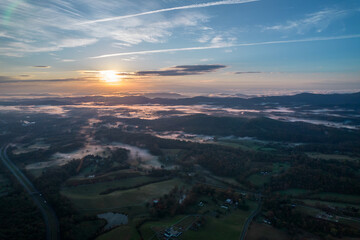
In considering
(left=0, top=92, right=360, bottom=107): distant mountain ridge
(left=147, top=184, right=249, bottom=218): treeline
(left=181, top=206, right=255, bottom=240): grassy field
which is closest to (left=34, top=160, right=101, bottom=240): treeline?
(left=147, top=184, right=249, bottom=218): treeline

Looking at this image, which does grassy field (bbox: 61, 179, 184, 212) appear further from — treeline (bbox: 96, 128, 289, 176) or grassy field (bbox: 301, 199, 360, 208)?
grassy field (bbox: 301, 199, 360, 208)

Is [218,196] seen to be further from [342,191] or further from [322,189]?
[342,191]

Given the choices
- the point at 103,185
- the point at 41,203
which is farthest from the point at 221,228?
the point at 41,203

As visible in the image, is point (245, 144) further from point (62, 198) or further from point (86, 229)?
point (86, 229)

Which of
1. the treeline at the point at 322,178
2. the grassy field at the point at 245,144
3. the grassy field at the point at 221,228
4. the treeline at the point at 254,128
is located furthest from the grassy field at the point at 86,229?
the treeline at the point at 254,128

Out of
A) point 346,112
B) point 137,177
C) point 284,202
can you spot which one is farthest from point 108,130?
point 346,112

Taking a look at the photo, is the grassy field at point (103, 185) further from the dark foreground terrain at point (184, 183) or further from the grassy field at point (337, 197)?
the grassy field at point (337, 197)
